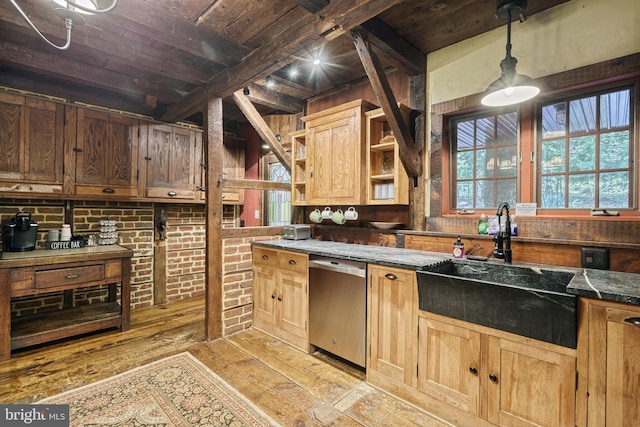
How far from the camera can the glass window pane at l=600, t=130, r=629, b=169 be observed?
6.23ft

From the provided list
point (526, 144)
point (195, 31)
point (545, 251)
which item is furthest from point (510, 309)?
point (195, 31)

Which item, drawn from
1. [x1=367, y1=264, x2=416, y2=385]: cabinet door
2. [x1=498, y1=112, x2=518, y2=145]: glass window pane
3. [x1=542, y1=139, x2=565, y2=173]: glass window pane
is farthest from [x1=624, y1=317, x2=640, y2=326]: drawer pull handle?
[x1=498, y1=112, x2=518, y2=145]: glass window pane

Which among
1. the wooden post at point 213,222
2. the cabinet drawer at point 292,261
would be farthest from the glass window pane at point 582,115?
the wooden post at point 213,222

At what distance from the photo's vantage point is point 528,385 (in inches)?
58.9

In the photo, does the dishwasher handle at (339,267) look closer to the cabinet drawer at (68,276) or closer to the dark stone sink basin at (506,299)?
the dark stone sink basin at (506,299)

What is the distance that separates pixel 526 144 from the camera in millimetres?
2209

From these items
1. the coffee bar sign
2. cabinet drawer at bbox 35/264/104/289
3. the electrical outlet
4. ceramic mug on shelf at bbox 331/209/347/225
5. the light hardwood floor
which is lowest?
the light hardwood floor

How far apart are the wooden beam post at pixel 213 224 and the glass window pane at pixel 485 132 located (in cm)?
224

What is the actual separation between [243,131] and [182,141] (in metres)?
0.99

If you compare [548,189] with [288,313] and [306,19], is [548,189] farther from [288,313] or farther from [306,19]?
[288,313]

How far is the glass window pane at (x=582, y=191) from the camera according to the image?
6.58 ft

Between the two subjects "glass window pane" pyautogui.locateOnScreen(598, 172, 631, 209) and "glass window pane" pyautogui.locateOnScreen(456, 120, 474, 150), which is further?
"glass window pane" pyautogui.locateOnScreen(456, 120, 474, 150)

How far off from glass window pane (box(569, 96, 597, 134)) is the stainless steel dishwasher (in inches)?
65.6

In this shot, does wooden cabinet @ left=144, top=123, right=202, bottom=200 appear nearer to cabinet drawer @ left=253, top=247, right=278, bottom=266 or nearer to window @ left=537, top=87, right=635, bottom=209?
cabinet drawer @ left=253, top=247, right=278, bottom=266
